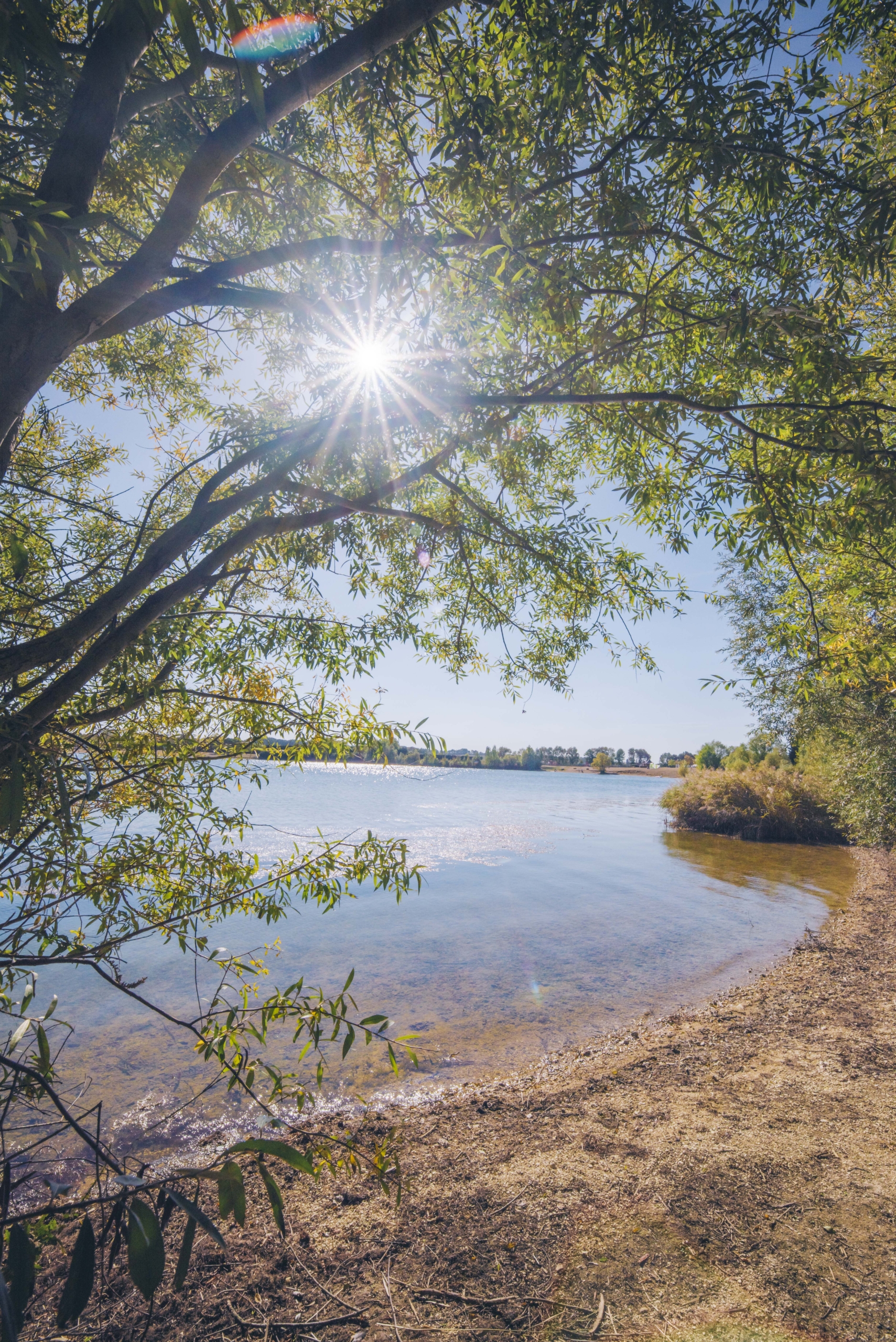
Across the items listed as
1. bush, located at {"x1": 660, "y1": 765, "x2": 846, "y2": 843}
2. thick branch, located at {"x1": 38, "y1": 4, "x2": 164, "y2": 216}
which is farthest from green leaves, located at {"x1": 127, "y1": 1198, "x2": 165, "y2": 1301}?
bush, located at {"x1": 660, "y1": 765, "x2": 846, "y2": 843}

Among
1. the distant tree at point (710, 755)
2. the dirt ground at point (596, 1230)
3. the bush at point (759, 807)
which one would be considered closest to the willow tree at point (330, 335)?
the dirt ground at point (596, 1230)

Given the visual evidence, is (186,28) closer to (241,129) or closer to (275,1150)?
(241,129)

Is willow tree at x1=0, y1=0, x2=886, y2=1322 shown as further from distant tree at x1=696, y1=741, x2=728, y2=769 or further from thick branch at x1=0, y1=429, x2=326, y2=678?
distant tree at x1=696, y1=741, x2=728, y2=769

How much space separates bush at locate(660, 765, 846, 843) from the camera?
22.7m

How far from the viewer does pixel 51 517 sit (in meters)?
3.82

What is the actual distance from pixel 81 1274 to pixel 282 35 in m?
4.28

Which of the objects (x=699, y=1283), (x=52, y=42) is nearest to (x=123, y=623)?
(x=52, y=42)

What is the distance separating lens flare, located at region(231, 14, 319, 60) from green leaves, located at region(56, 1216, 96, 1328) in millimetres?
3598

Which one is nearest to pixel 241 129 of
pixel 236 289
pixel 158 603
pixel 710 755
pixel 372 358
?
pixel 236 289

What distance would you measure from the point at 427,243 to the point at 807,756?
27006mm

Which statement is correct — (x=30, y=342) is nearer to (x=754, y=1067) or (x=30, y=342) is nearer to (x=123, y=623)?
(x=123, y=623)

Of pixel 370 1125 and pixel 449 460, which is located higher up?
pixel 449 460

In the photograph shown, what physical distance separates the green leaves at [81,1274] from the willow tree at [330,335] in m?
0.51

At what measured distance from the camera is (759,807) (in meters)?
23.7
